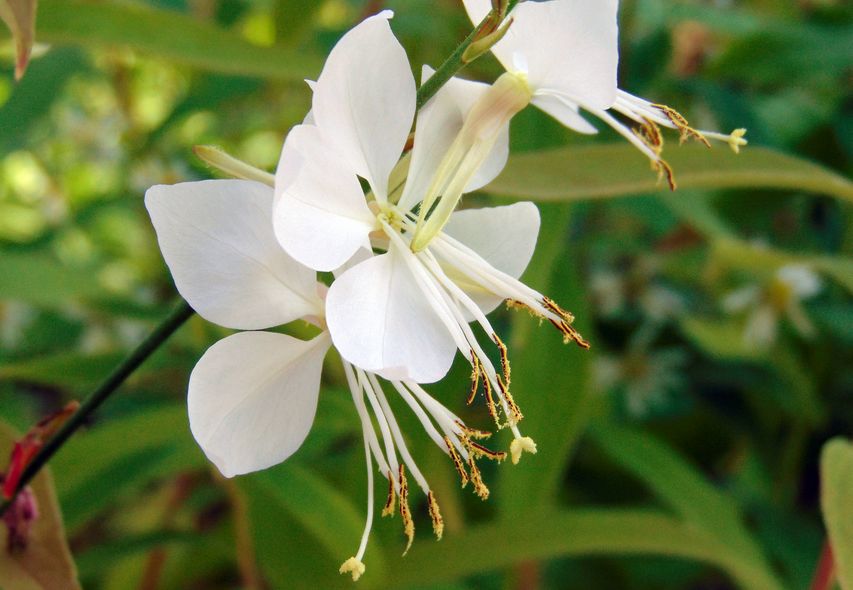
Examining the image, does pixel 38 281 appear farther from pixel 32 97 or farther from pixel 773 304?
pixel 773 304

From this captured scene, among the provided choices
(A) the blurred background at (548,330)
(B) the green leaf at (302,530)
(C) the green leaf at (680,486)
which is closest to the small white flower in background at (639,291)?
(A) the blurred background at (548,330)

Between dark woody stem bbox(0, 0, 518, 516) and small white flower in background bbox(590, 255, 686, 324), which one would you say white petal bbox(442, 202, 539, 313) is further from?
small white flower in background bbox(590, 255, 686, 324)

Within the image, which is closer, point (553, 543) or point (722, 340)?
point (553, 543)

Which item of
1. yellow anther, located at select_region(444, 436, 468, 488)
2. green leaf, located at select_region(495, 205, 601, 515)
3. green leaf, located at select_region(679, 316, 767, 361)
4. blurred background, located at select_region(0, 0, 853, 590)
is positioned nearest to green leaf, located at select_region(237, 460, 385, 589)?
blurred background, located at select_region(0, 0, 853, 590)

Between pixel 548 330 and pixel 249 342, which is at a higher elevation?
pixel 249 342

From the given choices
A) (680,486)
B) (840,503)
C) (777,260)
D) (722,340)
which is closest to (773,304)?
(722,340)

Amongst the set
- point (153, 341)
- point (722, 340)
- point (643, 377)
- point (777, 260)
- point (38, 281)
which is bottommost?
point (643, 377)

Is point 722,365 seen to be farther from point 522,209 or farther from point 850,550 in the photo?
point 522,209
